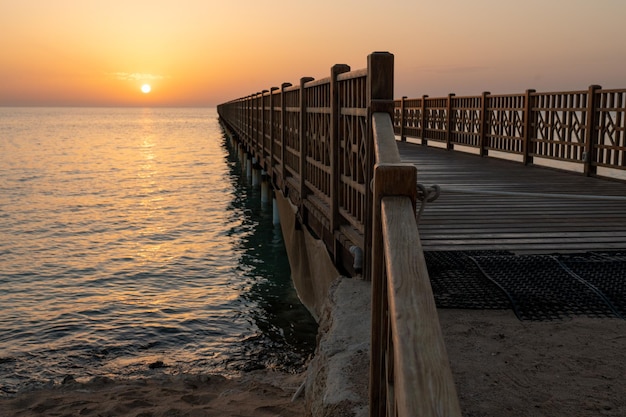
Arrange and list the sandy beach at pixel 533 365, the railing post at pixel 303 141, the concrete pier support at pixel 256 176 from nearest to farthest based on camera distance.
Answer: the sandy beach at pixel 533 365 < the railing post at pixel 303 141 < the concrete pier support at pixel 256 176

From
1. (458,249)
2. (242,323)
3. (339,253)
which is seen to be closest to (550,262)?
(458,249)

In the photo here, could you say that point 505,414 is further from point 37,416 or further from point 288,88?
point 288,88

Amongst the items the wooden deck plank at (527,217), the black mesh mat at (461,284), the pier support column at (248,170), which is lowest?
the pier support column at (248,170)

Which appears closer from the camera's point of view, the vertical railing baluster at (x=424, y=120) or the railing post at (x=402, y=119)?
the vertical railing baluster at (x=424, y=120)

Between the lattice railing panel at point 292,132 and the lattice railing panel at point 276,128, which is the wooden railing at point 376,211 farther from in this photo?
the lattice railing panel at point 276,128

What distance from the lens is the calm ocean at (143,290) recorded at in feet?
28.4

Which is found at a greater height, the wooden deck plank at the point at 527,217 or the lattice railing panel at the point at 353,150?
the lattice railing panel at the point at 353,150

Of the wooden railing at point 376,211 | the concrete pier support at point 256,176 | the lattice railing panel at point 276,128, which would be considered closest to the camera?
the wooden railing at point 376,211

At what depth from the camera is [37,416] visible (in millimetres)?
6602

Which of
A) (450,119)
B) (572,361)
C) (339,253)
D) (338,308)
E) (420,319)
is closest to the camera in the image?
(420,319)

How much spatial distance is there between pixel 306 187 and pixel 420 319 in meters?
7.67

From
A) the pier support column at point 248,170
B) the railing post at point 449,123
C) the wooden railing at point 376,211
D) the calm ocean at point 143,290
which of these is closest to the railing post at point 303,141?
the wooden railing at point 376,211

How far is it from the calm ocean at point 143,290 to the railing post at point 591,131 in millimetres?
5913

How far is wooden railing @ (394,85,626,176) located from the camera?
1155 centimetres
